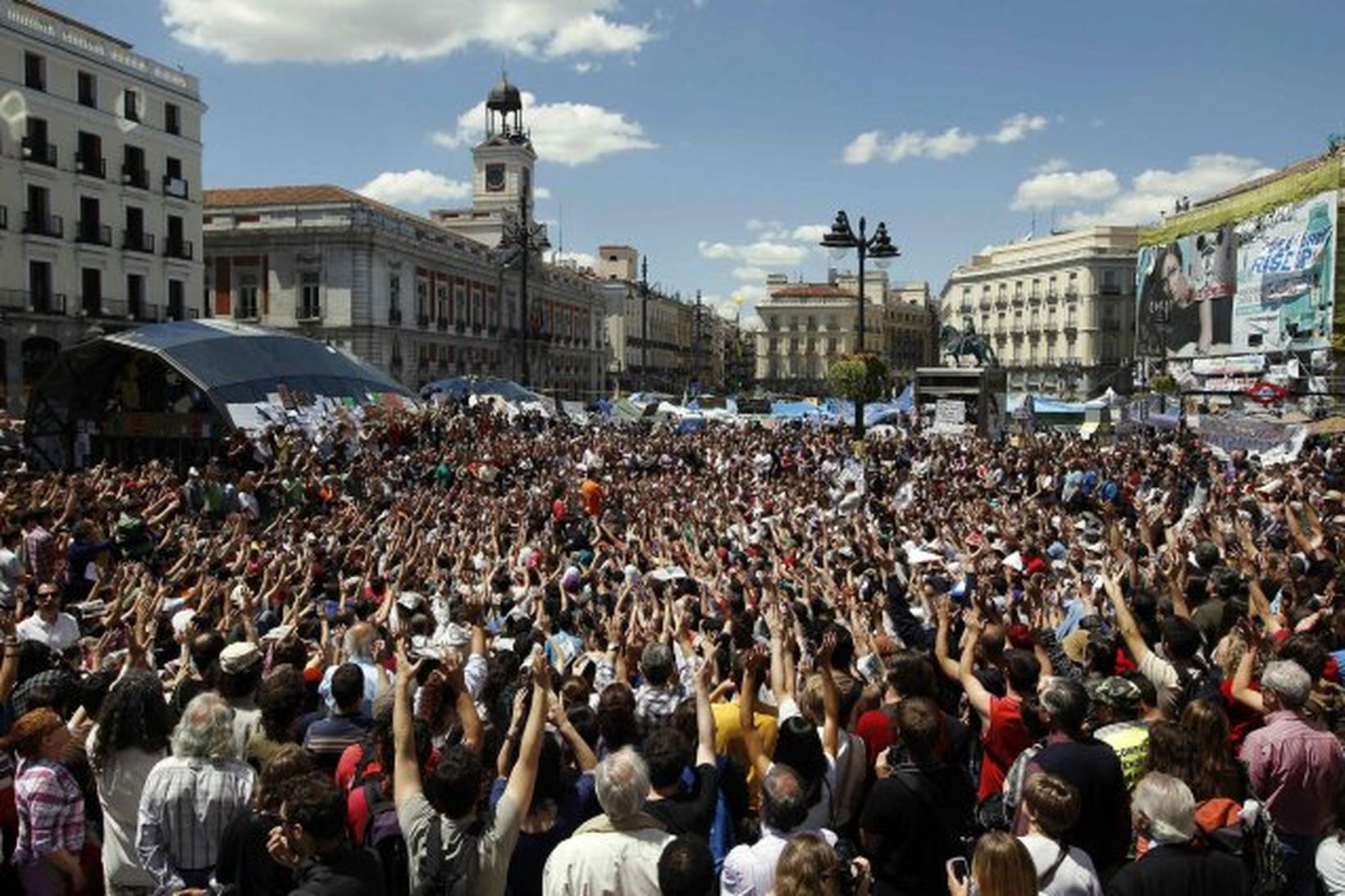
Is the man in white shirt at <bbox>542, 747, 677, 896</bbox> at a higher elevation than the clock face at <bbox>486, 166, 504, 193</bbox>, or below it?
below

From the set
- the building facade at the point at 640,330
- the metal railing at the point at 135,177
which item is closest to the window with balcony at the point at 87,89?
the metal railing at the point at 135,177

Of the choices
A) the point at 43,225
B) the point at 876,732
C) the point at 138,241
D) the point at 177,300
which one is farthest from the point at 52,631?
the point at 177,300

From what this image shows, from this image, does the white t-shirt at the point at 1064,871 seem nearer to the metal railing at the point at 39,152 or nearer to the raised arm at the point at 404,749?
the raised arm at the point at 404,749

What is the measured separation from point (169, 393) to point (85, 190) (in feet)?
61.7

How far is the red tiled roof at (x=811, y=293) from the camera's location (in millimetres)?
115812

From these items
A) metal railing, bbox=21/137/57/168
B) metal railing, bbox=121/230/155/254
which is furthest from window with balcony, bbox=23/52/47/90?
metal railing, bbox=121/230/155/254

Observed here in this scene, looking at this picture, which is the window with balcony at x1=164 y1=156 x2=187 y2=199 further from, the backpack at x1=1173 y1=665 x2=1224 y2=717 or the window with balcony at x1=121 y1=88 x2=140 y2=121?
the backpack at x1=1173 y1=665 x2=1224 y2=717

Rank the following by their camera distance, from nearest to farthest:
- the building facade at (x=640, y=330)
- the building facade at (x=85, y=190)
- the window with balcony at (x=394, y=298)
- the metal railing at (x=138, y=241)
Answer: the building facade at (x=85, y=190)
the metal railing at (x=138, y=241)
the window with balcony at (x=394, y=298)
the building facade at (x=640, y=330)

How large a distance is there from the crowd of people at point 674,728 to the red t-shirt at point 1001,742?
0.01m

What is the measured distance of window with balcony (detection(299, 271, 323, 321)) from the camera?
174 feet

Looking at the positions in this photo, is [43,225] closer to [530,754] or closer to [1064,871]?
[530,754]

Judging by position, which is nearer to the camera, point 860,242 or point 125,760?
point 125,760

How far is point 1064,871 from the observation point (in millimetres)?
3338

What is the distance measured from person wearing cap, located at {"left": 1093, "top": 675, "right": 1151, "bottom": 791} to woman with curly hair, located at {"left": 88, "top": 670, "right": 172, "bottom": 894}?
12.2 feet
